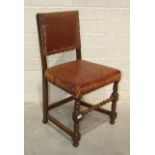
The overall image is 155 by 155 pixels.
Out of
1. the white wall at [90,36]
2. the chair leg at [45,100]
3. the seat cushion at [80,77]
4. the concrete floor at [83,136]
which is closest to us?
the seat cushion at [80,77]

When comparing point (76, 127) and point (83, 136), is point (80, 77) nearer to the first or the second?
point (76, 127)

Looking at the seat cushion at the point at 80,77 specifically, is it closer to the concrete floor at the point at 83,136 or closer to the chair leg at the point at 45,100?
the chair leg at the point at 45,100

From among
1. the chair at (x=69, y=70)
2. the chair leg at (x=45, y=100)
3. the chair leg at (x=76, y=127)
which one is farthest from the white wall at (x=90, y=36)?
the chair leg at (x=76, y=127)

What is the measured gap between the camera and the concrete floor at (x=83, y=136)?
1.69 m

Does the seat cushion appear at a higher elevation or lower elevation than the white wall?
lower

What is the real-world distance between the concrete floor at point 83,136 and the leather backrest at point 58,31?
571mm

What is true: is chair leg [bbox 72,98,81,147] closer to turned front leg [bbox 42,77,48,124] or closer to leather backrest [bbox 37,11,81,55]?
turned front leg [bbox 42,77,48,124]

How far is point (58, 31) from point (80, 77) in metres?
0.40

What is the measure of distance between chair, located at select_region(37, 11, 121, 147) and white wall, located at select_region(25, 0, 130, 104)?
215 millimetres

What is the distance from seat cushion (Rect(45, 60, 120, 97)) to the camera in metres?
1.58

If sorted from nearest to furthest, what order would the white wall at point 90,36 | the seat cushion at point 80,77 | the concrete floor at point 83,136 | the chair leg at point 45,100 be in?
the seat cushion at point 80,77
the concrete floor at point 83,136
the chair leg at point 45,100
the white wall at point 90,36

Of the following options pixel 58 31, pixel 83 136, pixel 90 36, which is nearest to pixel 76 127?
pixel 83 136

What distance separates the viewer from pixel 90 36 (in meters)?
2.18

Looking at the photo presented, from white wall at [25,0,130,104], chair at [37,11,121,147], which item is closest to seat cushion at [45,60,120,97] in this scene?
chair at [37,11,121,147]
